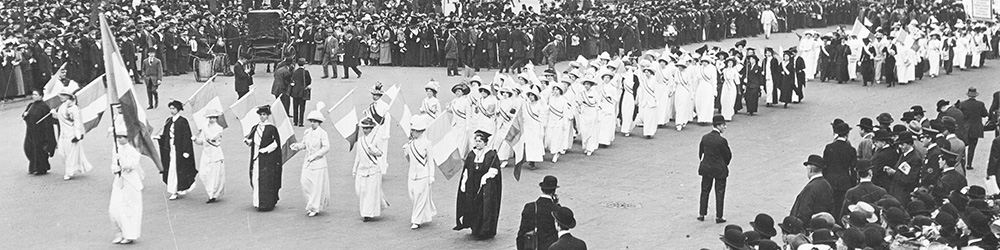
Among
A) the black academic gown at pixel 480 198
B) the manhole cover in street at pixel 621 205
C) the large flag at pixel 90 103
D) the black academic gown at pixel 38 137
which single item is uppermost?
the large flag at pixel 90 103

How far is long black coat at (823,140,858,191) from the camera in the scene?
13.9 m

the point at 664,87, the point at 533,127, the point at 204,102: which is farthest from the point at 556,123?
the point at 204,102

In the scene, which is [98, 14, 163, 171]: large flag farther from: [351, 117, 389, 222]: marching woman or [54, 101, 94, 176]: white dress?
[54, 101, 94, 176]: white dress

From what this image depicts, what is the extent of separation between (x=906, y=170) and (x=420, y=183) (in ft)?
18.1

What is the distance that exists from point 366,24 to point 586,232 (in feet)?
67.9

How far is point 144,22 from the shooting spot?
106ft

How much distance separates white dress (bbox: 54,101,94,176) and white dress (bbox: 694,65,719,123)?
11.0 meters

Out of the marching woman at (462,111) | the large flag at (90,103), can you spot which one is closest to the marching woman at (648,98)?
the marching woman at (462,111)

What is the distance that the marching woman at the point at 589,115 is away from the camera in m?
20.8

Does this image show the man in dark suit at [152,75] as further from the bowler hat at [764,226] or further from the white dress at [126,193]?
the bowler hat at [764,226]

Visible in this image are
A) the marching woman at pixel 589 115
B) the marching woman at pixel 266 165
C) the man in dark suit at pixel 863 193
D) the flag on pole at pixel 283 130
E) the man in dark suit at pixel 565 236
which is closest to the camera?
the man in dark suit at pixel 565 236

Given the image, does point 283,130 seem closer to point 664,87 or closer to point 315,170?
point 315,170

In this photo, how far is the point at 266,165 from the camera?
53.7 ft

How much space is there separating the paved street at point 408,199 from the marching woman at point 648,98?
0.98 ft
